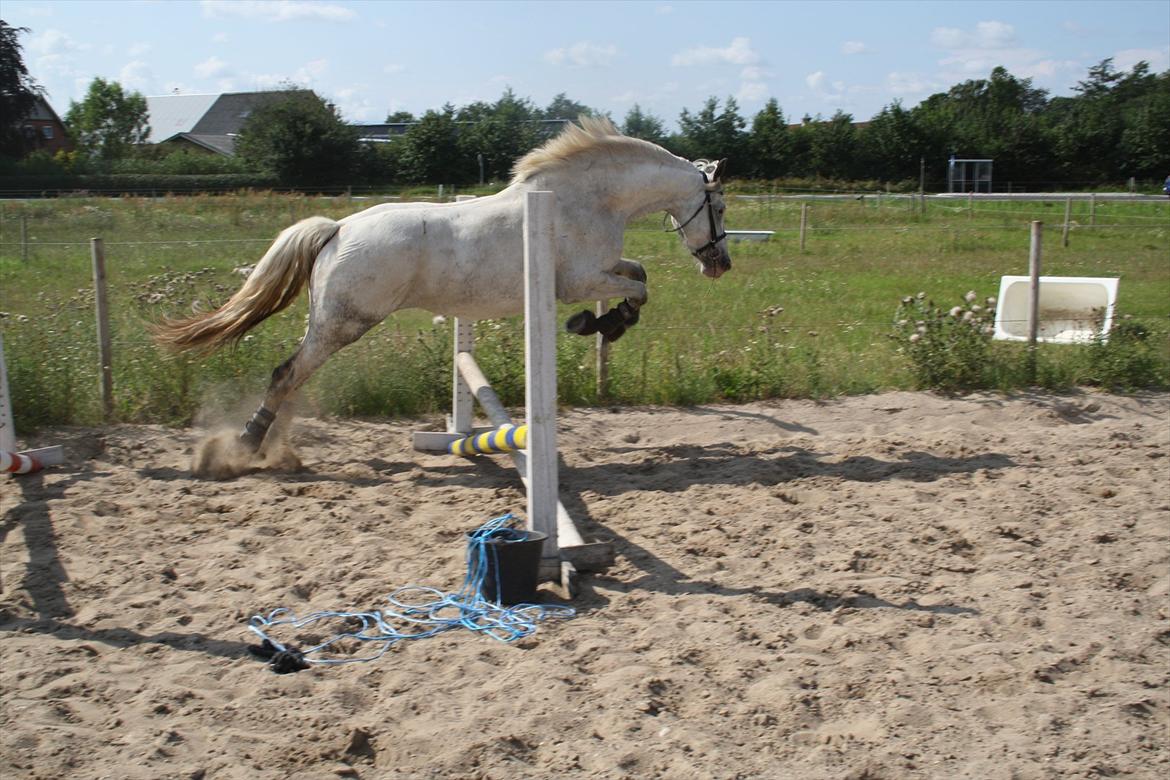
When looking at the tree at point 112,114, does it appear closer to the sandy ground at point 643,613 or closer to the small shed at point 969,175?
the small shed at point 969,175

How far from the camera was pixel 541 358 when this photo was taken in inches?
177

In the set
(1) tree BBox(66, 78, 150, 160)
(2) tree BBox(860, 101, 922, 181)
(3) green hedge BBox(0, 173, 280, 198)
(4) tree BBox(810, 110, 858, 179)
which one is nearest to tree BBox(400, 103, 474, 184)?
(3) green hedge BBox(0, 173, 280, 198)

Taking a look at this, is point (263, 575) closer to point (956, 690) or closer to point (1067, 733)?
point (956, 690)

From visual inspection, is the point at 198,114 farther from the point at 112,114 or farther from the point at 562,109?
the point at 562,109

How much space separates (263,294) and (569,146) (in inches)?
83.8

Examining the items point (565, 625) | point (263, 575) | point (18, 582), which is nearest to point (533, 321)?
point (565, 625)

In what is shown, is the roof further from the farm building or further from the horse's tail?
the horse's tail

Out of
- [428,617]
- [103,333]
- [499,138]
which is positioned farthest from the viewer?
[499,138]

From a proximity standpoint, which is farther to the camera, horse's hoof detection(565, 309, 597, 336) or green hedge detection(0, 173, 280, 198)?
green hedge detection(0, 173, 280, 198)

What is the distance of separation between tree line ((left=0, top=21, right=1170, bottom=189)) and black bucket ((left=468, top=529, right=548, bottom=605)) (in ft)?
80.1

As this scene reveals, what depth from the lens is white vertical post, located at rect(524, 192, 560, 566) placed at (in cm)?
444

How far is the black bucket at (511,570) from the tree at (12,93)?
48.7m

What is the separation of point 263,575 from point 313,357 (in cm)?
193

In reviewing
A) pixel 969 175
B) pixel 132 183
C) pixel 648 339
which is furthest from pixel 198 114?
pixel 648 339
